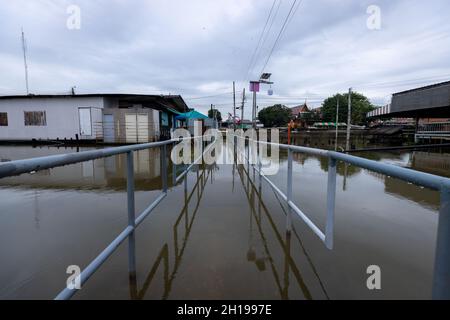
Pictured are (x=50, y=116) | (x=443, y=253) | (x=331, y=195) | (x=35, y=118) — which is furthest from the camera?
(x=35, y=118)

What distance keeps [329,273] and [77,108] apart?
1904 cm

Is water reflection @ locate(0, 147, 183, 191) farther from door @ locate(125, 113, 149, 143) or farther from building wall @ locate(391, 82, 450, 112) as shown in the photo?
building wall @ locate(391, 82, 450, 112)

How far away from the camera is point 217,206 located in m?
3.76

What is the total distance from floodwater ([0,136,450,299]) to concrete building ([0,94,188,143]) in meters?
12.4

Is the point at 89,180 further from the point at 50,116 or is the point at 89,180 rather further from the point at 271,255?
the point at 50,116

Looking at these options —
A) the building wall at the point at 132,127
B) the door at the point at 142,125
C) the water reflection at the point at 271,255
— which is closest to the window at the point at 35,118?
the building wall at the point at 132,127

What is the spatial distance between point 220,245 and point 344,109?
192ft

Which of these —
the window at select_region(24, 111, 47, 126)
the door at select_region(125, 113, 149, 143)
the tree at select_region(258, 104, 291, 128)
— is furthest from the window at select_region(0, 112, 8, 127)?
the tree at select_region(258, 104, 291, 128)

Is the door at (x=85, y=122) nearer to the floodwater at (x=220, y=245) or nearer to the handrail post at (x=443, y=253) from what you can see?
the floodwater at (x=220, y=245)

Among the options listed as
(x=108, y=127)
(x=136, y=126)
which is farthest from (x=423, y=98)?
(x=108, y=127)

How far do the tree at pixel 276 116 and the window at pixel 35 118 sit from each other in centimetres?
5908

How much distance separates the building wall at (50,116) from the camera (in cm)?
1727

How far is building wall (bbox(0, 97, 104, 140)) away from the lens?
1727cm

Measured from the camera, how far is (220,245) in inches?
100.0
